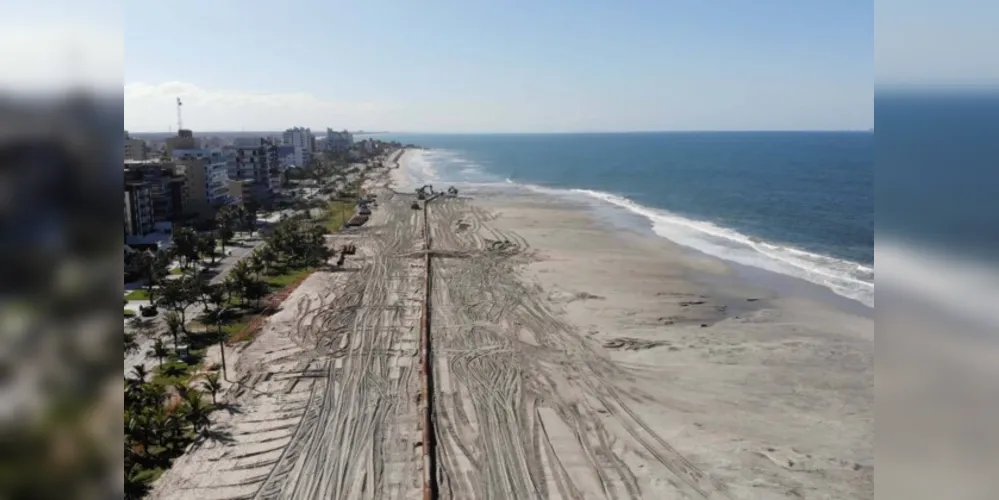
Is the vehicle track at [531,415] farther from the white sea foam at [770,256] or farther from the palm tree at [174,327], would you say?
the white sea foam at [770,256]

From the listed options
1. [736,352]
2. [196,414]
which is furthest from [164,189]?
[736,352]

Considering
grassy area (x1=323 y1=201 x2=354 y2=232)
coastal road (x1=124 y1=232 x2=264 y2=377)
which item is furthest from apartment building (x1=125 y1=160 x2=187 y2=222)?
grassy area (x1=323 y1=201 x2=354 y2=232)

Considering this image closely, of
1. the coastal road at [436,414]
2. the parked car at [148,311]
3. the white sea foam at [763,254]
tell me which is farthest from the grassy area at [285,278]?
the white sea foam at [763,254]

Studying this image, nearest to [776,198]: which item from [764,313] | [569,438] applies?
[764,313]

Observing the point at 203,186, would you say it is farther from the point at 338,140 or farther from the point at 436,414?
the point at 338,140

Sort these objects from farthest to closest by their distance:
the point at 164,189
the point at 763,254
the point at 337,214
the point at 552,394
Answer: the point at 337,214
the point at 164,189
the point at 763,254
the point at 552,394
